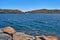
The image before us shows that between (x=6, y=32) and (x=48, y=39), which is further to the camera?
(x=48, y=39)

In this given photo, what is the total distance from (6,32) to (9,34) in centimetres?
28

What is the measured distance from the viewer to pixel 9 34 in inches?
553

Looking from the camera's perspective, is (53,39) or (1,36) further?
(53,39)

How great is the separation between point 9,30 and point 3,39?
69.4 inches

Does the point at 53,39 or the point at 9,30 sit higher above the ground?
the point at 9,30

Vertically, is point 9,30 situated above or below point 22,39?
above

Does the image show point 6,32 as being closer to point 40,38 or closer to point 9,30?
point 9,30

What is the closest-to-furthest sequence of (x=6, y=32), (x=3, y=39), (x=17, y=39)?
(x=3, y=39)
(x=6, y=32)
(x=17, y=39)

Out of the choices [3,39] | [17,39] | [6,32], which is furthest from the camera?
[17,39]

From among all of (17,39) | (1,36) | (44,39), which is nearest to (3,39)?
(1,36)

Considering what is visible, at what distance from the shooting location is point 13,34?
14.4 meters

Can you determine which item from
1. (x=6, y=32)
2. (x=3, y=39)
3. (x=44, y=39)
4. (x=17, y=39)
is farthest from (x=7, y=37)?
(x=44, y=39)

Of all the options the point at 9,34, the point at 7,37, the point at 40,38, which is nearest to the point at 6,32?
the point at 9,34

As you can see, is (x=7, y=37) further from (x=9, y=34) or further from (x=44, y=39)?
(x=44, y=39)
